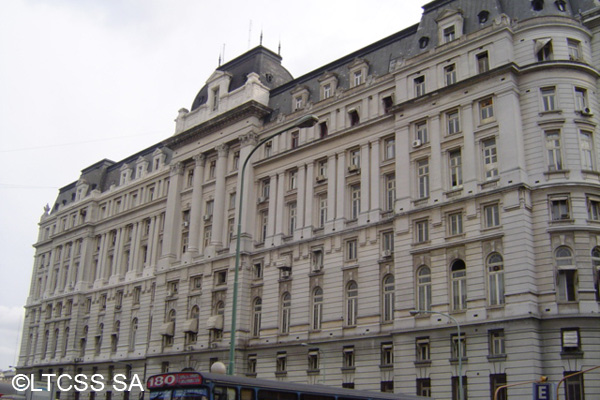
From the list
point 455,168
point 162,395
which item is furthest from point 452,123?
point 162,395

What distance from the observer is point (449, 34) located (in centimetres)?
4881

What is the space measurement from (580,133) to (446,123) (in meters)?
8.63

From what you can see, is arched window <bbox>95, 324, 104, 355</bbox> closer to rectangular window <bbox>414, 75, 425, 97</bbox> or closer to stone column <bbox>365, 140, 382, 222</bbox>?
stone column <bbox>365, 140, 382, 222</bbox>

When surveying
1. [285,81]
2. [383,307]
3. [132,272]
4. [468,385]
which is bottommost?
[468,385]

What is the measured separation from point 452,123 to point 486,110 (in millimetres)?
2604

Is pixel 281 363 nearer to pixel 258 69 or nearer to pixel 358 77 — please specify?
pixel 358 77

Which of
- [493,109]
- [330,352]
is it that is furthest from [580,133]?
[330,352]

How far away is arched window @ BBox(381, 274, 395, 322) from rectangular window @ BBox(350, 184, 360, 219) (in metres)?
6.17

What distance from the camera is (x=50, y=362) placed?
81.2m

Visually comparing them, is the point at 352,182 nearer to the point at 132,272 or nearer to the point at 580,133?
the point at 580,133

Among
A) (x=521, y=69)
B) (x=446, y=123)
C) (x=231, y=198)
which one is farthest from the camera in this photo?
(x=231, y=198)

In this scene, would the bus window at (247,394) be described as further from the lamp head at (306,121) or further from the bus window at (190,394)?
the lamp head at (306,121)

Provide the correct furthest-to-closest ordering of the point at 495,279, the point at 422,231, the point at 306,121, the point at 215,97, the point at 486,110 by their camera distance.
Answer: the point at 215,97 → the point at 422,231 → the point at 486,110 → the point at 495,279 → the point at 306,121

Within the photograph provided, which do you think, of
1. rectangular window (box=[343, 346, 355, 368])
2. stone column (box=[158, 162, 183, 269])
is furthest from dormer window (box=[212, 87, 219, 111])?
rectangular window (box=[343, 346, 355, 368])
